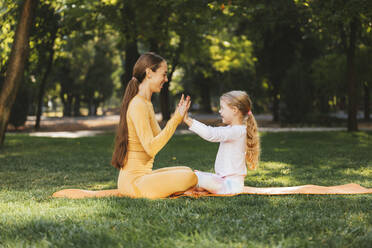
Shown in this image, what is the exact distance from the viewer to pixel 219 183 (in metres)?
5.15

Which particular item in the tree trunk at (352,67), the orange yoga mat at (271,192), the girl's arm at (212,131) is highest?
the tree trunk at (352,67)

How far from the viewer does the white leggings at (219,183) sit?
5.09 metres

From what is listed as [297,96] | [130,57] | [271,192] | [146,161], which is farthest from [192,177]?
[297,96]

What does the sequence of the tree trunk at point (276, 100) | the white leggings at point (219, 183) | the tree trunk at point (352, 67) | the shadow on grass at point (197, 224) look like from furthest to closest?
1. the tree trunk at point (276, 100)
2. the tree trunk at point (352, 67)
3. the white leggings at point (219, 183)
4. the shadow on grass at point (197, 224)

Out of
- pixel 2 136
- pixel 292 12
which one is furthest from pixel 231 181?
pixel 292 12

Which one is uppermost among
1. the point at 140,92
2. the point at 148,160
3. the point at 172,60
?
the point at 172,60

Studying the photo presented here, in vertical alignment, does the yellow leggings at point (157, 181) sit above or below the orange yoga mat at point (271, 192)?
above

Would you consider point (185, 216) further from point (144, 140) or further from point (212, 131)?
point (212, 131)

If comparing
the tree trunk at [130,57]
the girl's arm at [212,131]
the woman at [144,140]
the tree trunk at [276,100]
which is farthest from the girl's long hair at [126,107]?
the tree trunk at [276,100]

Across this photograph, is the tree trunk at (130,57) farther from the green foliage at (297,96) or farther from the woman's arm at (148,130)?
the green foliage at (297,96)

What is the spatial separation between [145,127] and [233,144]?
1.22 metres

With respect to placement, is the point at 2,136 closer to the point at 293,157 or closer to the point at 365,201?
the point at 293,157

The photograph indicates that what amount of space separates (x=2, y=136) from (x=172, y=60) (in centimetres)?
1452

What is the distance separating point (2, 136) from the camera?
12031 millimetres
